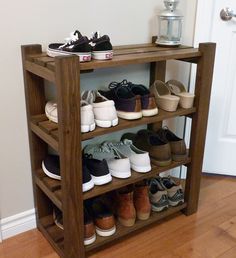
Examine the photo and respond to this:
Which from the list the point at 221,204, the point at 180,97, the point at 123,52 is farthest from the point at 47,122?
the point at 221,204

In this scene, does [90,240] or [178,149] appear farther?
[178,149]

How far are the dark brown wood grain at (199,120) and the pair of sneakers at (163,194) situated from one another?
5cm

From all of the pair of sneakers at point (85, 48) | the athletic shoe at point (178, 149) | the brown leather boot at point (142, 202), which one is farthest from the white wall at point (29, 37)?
the brown leather boot at point (142, 202)

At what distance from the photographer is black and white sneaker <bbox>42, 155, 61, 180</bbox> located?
1258mm

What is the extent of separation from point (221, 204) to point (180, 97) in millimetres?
624

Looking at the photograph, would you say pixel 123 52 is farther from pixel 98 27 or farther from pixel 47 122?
pixel 47 122

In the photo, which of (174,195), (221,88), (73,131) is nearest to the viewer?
(73,131)

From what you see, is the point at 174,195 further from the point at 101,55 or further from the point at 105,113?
the point at 101,55

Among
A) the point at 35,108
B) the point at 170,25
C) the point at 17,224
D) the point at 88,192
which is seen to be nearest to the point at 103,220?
the point at 88,192

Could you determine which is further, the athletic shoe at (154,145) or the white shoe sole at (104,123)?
the athletic shoe at (154,145)

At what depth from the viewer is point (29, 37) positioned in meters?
1.20

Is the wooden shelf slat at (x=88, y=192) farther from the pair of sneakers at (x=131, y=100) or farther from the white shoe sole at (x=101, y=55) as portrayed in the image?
the white shoe sole at (x=101, y=55)

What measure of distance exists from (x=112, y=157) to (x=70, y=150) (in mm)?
284

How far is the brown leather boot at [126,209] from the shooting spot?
1331 mm
